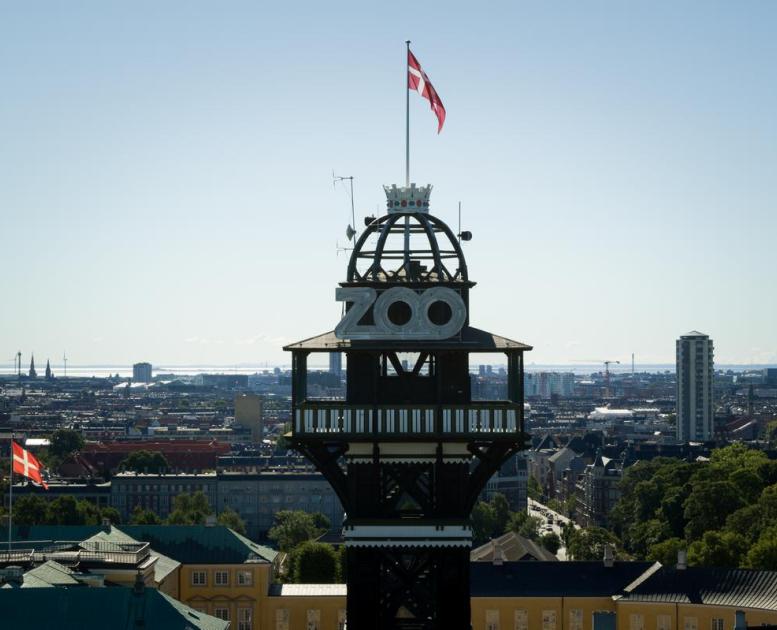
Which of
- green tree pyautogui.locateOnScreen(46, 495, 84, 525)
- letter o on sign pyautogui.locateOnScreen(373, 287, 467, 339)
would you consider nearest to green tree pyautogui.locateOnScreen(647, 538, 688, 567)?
green tree pyautogui.locateOnScreen(46, 495, 84, 525)

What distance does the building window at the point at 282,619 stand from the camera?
8975cm

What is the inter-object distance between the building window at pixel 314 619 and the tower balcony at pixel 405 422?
5807cm

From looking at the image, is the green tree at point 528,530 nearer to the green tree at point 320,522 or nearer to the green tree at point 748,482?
the green tree at point 320,522

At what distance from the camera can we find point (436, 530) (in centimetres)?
3167

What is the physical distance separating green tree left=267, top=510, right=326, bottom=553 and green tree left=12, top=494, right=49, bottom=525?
21.7 meters

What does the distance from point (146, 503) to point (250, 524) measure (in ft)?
42.3

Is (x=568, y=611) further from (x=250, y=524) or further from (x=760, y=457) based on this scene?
(x=250, y=524)

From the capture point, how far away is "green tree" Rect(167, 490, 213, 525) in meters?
139

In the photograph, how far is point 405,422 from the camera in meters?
31.9

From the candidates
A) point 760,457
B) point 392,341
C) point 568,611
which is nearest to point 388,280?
point 392,341

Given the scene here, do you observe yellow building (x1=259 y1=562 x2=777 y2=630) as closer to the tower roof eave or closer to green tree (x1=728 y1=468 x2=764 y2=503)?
green tree (x1=728 y1=468 x2=764 y2=503)

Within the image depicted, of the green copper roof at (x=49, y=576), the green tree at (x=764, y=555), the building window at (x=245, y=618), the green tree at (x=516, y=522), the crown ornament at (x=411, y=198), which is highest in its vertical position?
the crown ornament at (x=411, y=198)

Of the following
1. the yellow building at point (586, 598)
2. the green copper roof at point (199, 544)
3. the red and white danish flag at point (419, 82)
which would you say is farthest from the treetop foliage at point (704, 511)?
the red and white danish flag at point (419, 82)

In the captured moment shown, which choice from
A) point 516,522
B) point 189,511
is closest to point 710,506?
point 516,522
